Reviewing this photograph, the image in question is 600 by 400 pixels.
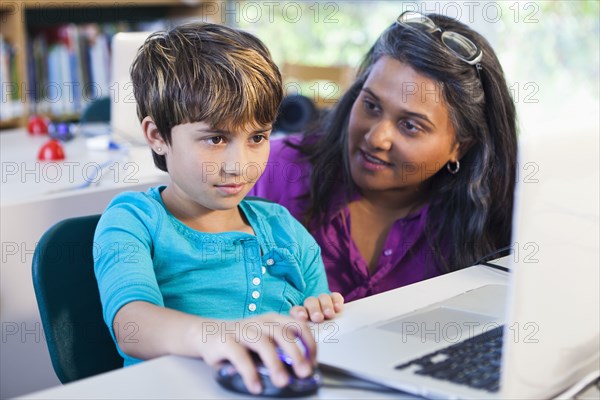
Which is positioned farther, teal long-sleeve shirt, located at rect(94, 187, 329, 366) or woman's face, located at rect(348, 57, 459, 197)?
woman's face, located at rect(348, 57, 459, 197)

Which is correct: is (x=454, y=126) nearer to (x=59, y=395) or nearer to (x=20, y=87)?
(x=59, y=395)

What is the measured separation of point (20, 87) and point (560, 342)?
310cm

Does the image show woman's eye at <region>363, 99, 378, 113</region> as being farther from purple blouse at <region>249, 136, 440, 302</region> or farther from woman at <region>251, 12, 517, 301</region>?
purple blouse at <region>249, 136, 440, 302</region>

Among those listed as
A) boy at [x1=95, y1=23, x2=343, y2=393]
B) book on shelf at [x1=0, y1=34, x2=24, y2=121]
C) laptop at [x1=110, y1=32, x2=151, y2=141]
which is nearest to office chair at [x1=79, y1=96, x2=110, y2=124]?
laptop at [x1=110, y1=32, x2=151, y2=141]

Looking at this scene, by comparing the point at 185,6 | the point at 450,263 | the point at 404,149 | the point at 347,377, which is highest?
the point at 185,6

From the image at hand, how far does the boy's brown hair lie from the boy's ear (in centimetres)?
1

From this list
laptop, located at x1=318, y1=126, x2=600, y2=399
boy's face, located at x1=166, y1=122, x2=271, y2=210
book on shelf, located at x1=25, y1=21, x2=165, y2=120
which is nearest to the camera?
laptop, located at x1=318, y1=126, x2=600, y2=399

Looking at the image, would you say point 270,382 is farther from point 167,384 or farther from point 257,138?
point 257,138

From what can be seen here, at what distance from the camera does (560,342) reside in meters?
0.86

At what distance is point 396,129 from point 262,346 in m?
0.90

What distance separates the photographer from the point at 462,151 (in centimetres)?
180

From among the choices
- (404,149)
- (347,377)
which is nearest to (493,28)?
(404,149)

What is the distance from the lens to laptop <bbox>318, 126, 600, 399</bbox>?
2.50 ft

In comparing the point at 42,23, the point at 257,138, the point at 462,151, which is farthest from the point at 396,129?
the point at 42,23
